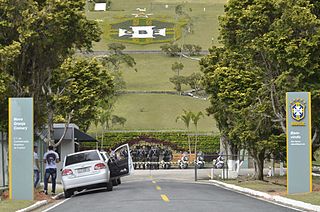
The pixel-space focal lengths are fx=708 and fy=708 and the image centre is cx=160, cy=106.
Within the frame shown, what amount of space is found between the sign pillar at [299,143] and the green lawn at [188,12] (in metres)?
109

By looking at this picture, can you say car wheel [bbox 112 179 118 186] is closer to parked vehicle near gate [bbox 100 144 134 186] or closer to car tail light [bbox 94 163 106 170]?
parked vehicle near gate [bbox 100 144 134 186]

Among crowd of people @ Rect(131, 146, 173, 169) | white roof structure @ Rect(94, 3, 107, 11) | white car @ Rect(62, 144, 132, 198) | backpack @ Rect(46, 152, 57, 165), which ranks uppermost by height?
white roof structure @ Rect(94, 3, 107, 11)

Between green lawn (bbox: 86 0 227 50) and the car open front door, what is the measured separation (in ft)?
334

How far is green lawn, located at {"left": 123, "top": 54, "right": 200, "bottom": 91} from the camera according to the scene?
354 ft

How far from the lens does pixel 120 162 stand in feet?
96.2

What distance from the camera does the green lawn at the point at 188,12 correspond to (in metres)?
139

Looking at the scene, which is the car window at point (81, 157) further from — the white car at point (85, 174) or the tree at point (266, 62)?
the tree at point (266, 62)

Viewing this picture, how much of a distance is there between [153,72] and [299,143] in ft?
313

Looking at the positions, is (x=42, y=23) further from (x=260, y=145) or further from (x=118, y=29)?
(x=118, y=29)

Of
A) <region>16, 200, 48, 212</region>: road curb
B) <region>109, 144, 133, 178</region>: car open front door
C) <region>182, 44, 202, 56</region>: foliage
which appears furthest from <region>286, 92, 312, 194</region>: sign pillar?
<region>182, 44, 202, 56</region>: foliage

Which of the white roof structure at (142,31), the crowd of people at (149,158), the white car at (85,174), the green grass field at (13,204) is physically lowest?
the crowd of people at (149,158)

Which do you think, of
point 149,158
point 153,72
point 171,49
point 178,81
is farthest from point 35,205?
point 171,49

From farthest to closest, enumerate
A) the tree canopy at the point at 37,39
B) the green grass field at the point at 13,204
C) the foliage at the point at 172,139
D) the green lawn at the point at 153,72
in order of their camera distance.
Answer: the green lawn at the point at 153,72
the foliage at the point at 172,139
the tree canopy at the point at 37,39
the green grass field at the point at 13,204

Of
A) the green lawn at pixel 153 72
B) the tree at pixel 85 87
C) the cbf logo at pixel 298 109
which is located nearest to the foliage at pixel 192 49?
the green lawn at pixel 153 72
